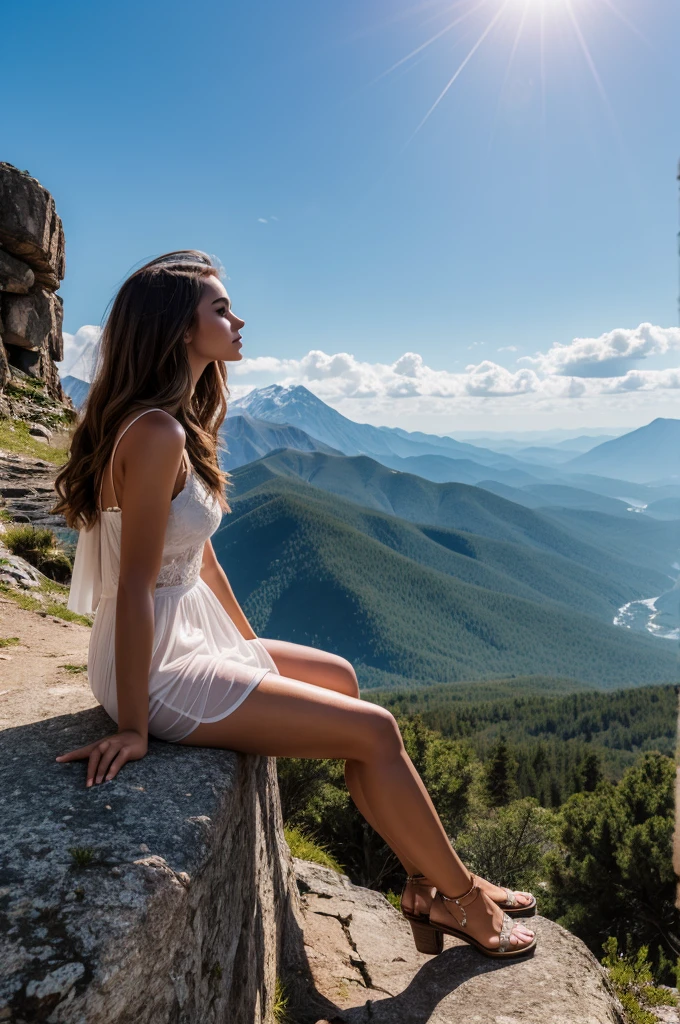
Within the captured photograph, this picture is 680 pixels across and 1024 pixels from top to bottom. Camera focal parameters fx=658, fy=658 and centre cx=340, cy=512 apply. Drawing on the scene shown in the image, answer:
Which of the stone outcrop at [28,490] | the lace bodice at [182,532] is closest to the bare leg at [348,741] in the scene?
the lace bodice at [182,532]

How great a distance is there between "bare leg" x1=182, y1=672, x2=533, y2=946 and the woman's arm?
97cm

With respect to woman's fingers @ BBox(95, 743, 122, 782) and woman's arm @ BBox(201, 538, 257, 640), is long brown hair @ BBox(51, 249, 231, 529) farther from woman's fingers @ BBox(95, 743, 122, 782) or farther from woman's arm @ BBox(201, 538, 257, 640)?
woman's fingers @ BBox(95, 743, 122, 782)

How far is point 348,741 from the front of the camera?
304cm

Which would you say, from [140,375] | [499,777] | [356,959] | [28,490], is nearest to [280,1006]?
[356,959]

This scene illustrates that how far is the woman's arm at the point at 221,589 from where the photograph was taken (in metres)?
3.96

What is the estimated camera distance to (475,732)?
92250 mm

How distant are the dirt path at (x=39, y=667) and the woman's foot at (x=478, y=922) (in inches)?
86.9

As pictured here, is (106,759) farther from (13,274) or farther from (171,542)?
(13,274)

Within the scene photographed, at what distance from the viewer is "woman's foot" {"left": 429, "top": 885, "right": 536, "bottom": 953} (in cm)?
340

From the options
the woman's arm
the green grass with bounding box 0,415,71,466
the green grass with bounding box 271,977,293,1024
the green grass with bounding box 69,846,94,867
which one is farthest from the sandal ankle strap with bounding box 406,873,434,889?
the green grass with bounding box 0,415,71,466

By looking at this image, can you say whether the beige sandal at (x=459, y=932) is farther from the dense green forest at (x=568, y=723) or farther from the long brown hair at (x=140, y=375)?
the dense green forest at (x=568, y=723)

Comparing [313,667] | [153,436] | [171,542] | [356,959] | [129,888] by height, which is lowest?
[356,959]

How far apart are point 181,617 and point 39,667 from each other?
3227mm

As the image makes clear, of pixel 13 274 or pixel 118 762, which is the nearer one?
pixel 118 762
